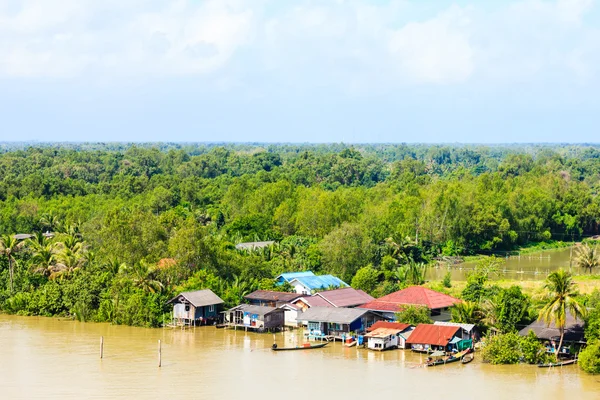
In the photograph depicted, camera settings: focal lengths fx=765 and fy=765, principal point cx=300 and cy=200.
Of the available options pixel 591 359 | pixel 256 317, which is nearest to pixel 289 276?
pixel 256 317

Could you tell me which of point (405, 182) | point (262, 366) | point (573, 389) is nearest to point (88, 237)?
point (262, 366)

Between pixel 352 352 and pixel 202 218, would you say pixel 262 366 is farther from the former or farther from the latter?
pixel 202 218

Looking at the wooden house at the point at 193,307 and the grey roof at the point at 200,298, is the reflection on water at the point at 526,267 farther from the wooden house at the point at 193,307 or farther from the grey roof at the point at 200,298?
the wooden house at the point at 193,307

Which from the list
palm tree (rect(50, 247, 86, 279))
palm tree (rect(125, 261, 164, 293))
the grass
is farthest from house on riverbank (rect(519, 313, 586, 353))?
palm tree (rect(50, 247, 86, 279))

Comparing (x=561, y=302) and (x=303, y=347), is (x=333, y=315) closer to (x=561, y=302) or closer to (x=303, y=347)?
(x=303, y=347)

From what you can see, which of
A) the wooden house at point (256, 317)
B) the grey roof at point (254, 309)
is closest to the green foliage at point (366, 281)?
the wooden house at point (256, 317)
